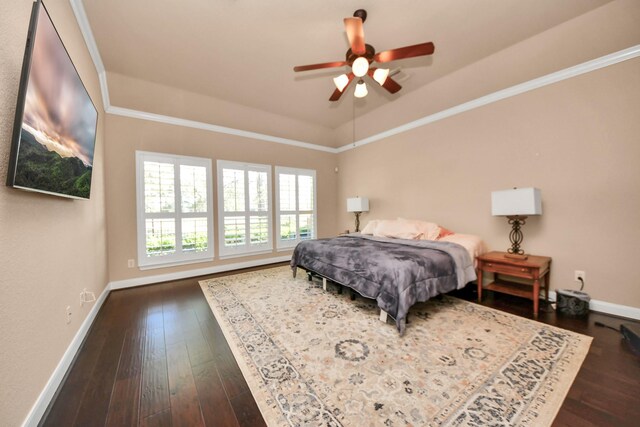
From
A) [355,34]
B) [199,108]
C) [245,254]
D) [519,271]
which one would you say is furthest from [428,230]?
[199,108]

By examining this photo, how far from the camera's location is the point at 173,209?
12.5 ft

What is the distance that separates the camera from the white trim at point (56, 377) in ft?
4.07

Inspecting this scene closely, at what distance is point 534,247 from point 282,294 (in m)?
3.37

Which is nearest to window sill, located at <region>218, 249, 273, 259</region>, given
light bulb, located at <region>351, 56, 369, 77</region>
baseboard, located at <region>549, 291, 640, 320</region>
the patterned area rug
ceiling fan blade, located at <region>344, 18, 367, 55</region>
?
the patterned area rug

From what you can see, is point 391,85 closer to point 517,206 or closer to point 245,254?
point 517,206

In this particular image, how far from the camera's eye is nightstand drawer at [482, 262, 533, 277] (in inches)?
98.2

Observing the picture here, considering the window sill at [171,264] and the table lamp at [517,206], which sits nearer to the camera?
the table lamp at [517,206]

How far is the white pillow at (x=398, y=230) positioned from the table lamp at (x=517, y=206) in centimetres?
111

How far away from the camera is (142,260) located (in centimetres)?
360

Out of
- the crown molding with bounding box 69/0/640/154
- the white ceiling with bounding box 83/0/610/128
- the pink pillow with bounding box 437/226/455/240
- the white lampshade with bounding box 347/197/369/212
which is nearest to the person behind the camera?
the white ceiling with bounding box 83/0/610/128

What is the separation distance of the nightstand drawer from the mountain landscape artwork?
403 cm

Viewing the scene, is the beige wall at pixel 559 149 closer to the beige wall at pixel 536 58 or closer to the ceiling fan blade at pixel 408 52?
the beige wall at pixel 536 58

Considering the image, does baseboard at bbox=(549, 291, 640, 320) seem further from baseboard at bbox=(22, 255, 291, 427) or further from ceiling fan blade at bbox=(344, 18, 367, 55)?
baseboard at bbox=(22, 255, 291, 427)

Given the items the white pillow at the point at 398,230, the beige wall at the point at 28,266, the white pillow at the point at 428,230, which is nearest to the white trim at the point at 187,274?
the beige wall at the point at 28,266
